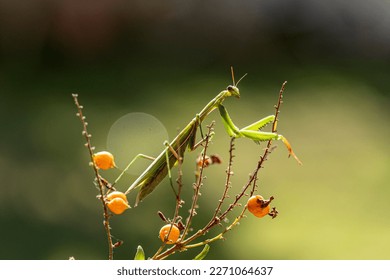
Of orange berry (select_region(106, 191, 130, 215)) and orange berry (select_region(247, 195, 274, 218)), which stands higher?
orange berry (select_region(247, 195, 274, 218))

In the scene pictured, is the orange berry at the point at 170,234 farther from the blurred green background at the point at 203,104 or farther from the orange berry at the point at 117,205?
the blurred green background at the point at 203,104

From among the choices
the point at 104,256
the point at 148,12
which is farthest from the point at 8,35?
the point at 104,256

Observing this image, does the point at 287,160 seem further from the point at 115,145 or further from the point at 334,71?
the point at 334,71

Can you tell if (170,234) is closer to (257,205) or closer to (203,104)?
(257,205)

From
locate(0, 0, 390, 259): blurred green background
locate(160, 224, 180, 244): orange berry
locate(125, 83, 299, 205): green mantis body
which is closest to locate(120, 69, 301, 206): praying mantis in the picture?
locate(125, 83, 299, 205): green mantis body

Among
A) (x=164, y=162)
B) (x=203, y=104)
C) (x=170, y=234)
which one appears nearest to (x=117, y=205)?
(x=170, y=234)

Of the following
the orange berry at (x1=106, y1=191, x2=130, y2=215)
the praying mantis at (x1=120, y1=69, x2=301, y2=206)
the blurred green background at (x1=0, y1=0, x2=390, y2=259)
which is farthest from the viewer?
the blurred green background at (x1=0, y1=0, x2=390, y2=259)

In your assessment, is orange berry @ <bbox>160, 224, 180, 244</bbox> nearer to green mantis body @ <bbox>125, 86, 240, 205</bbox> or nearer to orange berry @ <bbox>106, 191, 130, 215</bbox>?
orange berry @ <bbox>106, 191, 130, 215</bbox>

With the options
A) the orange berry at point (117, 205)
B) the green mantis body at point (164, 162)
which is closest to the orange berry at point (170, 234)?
the orange berry at point (117, 205)
